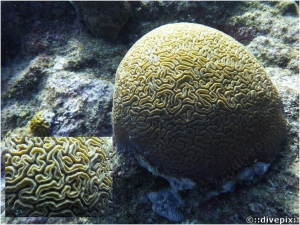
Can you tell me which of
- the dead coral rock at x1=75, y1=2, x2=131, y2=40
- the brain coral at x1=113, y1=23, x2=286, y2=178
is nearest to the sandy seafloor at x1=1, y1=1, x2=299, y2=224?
the dead coral rock at x1=75, y1=2, x2=131, y2=40

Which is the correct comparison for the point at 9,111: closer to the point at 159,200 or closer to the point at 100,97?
the point at 100,97

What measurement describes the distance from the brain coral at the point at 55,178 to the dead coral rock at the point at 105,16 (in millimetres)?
2756

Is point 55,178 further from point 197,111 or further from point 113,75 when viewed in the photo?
point 113,75

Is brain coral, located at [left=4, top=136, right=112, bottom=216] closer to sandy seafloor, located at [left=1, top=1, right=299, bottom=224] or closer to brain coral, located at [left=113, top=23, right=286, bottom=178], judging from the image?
sandy seafloor, located at [left=1, top=1, right=299, bottom=224]

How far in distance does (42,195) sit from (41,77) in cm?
284

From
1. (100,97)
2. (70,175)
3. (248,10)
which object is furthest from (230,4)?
(70,175)

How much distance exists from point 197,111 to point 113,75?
7.69 ft

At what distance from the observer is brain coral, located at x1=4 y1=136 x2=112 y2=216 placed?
9.44 ft

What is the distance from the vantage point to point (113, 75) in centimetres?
466

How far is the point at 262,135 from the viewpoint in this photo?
3.03 metres

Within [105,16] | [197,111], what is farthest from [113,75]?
[197,111]

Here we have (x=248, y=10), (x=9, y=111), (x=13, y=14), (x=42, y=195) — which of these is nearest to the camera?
(x=42, y=195)

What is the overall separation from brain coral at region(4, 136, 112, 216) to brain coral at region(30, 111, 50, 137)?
72cm

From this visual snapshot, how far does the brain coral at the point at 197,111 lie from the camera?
2.90 m
